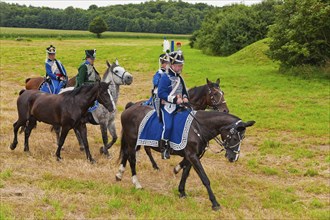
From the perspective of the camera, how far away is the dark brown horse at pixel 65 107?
10.6 m

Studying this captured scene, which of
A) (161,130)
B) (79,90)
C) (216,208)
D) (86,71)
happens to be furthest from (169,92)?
(86,71)

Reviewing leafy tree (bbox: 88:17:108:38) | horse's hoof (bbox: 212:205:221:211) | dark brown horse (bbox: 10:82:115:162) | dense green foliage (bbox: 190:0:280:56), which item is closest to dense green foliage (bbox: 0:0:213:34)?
leafy tree (bbox: 88:17:108:38)

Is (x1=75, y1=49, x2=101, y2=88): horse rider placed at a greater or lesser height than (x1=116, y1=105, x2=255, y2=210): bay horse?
greater

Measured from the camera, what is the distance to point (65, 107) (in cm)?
1095

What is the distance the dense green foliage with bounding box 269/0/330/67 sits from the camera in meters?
26.2

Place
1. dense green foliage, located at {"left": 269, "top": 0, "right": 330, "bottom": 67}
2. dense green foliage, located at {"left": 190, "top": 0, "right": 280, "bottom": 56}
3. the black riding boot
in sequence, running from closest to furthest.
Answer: the black riding boot
dense green foliage, located at {"left": 269, "top": 0, "right": 330, "bottom": 67}
dense green foliage, located at {"left": 190, "top": 0, "right": 280, "bottom": 56}

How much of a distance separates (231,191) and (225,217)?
1793 mm

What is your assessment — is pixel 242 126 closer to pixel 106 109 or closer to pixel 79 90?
pixel 79 90

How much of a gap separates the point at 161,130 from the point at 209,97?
9.70 ft

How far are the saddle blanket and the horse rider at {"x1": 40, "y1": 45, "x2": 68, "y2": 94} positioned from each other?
5.87 metres

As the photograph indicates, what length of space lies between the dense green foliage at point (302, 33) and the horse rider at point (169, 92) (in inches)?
792

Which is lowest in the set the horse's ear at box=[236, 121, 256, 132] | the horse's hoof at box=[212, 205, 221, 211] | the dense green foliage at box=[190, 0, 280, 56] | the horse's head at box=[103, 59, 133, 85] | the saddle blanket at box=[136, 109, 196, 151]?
the horse's hoof at box=[212, 205, 221, 211]

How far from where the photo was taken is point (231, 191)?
920cm

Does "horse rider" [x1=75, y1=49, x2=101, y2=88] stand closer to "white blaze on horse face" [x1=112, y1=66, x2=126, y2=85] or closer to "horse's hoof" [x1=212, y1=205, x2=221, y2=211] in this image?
"white blaze on horse face" [x1=112, y1=66, x2=126, y2=85]
